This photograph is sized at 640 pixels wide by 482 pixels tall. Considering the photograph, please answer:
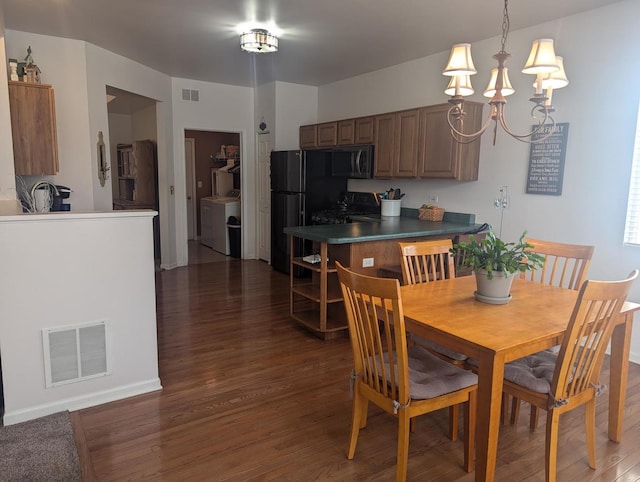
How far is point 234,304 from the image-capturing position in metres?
4.64

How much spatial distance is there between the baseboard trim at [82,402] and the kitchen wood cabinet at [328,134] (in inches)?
151

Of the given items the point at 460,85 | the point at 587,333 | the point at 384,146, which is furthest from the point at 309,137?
the point at 587,333

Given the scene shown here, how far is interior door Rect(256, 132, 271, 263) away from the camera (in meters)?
6.66

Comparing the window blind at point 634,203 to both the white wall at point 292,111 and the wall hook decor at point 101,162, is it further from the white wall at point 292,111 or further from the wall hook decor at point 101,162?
the wall hook decor at point 101,162

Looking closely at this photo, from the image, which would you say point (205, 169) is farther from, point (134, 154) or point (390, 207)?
point (390, 207)

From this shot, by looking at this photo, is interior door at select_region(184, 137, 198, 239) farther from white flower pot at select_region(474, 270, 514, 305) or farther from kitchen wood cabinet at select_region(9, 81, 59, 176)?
white flower pot at select_region(474, 270, 514, 305)

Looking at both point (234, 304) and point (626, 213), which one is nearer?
point (626, 213)

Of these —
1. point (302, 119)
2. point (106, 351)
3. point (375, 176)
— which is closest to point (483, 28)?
point (375, 176)

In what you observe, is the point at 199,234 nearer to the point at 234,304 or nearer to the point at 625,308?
the point at 234,304

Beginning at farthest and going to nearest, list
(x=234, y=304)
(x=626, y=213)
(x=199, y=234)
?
(x=199, y=234) < (x=234, y=304) < (x=626, y=213)

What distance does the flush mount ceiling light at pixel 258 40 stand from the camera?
154 inches

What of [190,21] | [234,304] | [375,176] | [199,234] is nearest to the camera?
[190,21]

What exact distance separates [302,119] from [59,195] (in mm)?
3730

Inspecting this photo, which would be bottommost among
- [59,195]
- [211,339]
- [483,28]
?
[211,339]
